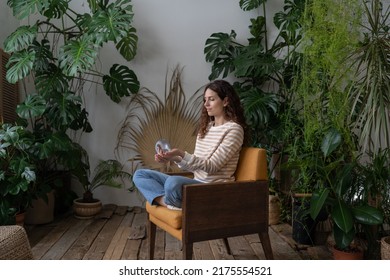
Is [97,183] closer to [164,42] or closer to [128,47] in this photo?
[128,47]

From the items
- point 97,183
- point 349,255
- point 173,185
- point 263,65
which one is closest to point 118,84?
point 97,183

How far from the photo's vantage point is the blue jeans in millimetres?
1854

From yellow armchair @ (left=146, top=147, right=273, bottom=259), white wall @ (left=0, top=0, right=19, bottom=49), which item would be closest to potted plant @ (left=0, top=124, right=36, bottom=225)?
white wall @ (left=0, top=0, right=19, bottom=49)

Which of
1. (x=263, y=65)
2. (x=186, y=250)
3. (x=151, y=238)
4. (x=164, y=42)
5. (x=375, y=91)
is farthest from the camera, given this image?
(x=164, y=42)

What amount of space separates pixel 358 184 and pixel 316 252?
0.63m

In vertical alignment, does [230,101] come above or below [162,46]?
below

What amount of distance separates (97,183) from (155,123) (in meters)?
0.81

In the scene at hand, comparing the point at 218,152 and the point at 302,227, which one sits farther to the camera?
the point at 302,227

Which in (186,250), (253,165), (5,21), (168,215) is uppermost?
(5,21)

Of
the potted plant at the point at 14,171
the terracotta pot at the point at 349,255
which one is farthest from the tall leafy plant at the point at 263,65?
the potted plant at the point at 14,171

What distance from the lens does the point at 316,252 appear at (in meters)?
2.48

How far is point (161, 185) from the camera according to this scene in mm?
2100
